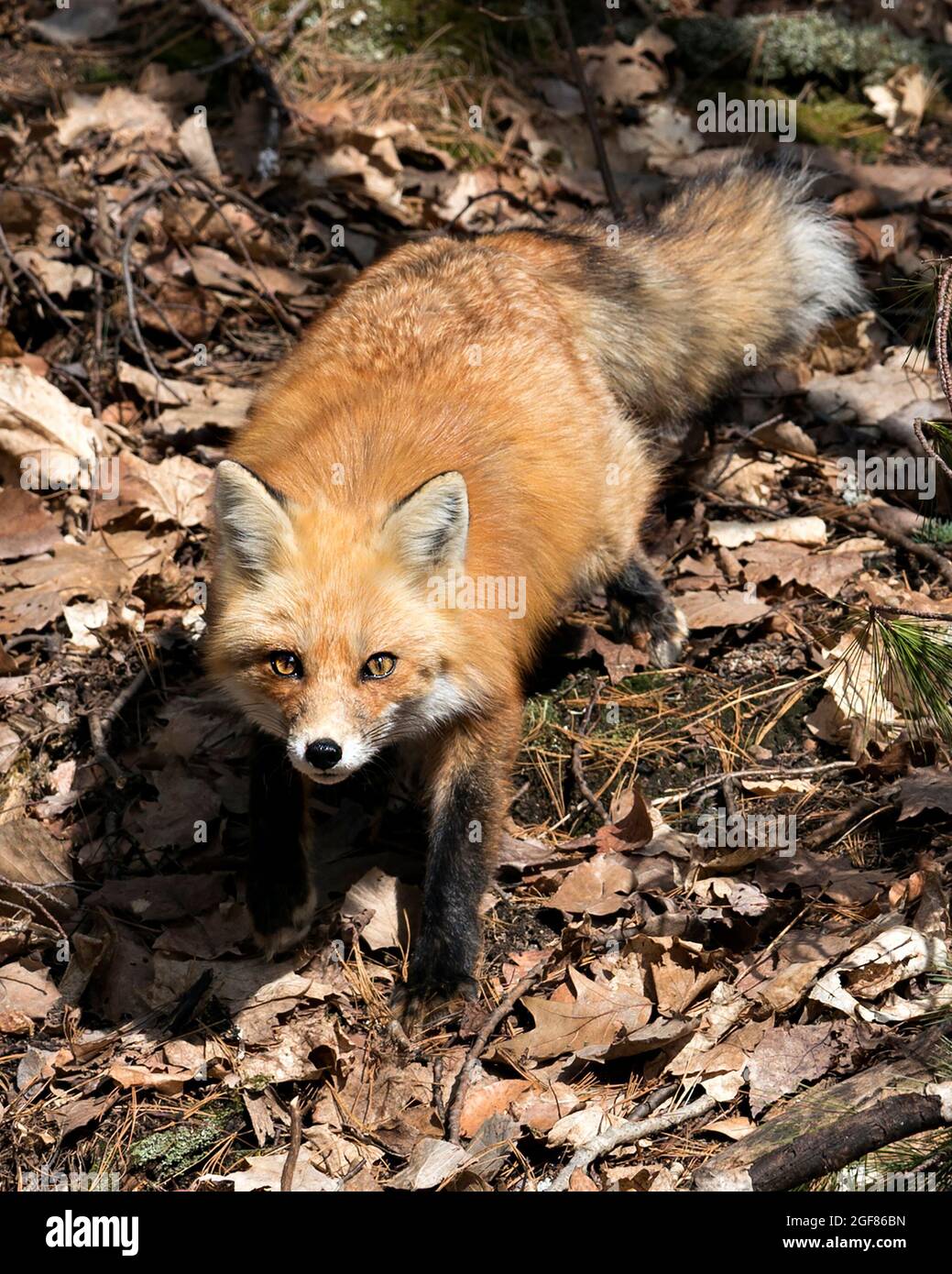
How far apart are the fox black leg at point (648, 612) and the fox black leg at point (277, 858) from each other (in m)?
1.86

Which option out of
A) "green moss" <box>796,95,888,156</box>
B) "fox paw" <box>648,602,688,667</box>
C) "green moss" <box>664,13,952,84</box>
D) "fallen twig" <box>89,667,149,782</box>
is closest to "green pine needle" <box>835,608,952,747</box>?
"fox paw" <box>648,602,688,667</box>

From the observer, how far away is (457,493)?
378cm

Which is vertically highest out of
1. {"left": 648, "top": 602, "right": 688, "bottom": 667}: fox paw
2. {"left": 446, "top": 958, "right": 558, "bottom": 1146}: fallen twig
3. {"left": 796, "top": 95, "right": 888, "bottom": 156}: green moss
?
{"left": 796, "top": 95, "right": 888, "bottom": 156}: green moss

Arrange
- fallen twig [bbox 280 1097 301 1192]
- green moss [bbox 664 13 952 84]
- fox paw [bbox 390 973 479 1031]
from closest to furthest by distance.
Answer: fallen twig [bbox 280 1097 301 1192], fox paw [bbox 390 973 479 1031], green moss [bbox 664 13 952 84]

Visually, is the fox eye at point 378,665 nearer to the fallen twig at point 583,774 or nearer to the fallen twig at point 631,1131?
the fallen twig at point 583,774

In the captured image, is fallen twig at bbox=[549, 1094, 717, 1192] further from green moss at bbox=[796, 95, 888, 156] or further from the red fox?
green moss at bbox=[796, 95, 888, 156]

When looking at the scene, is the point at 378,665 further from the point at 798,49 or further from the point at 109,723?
the point at 798,49

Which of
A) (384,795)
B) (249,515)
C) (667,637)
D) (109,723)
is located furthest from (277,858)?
(667,637)

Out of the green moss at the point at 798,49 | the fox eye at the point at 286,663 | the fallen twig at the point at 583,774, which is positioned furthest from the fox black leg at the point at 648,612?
the green moss at the point at 798,49

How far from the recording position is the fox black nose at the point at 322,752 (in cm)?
355

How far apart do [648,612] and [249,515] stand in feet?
7.62

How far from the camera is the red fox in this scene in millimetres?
3805

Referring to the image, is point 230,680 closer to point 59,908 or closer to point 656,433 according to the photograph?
point 59,908
